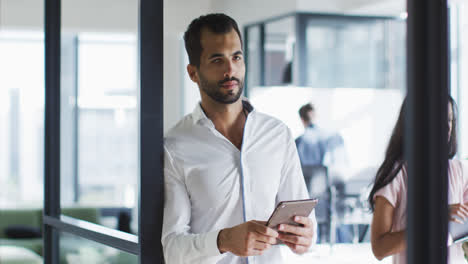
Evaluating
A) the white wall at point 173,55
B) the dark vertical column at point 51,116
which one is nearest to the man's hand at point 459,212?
the white wall at point 173,55

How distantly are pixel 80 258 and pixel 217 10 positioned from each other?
1.14m

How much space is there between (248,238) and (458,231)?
0.48 m

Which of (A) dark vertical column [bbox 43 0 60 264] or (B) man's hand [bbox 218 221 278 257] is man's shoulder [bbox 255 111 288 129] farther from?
(A) dark vertical column [bbox 43 0 60 264]

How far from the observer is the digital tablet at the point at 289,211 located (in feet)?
4.62

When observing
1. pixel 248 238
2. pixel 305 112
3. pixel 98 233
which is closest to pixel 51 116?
pixel 98 233

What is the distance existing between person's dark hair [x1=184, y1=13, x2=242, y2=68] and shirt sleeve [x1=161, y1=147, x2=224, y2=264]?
289mm

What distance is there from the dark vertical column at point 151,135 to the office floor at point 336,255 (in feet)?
1.26

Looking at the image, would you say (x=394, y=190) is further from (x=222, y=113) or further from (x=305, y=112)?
(x=305, y=112)

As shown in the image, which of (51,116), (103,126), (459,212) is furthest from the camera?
(103,126)

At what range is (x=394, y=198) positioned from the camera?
1.48m

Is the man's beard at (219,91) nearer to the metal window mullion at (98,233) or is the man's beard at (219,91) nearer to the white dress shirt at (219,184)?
the white dress shirt at (219,184)

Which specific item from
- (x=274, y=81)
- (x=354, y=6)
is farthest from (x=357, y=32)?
(x=274, y=81)

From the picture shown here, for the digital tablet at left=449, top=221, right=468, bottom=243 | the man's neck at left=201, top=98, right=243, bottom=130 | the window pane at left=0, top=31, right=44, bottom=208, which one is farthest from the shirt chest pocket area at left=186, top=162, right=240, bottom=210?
the window pane at left=0, top=31, right=44, bottom=208

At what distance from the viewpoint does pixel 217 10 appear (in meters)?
1.76
